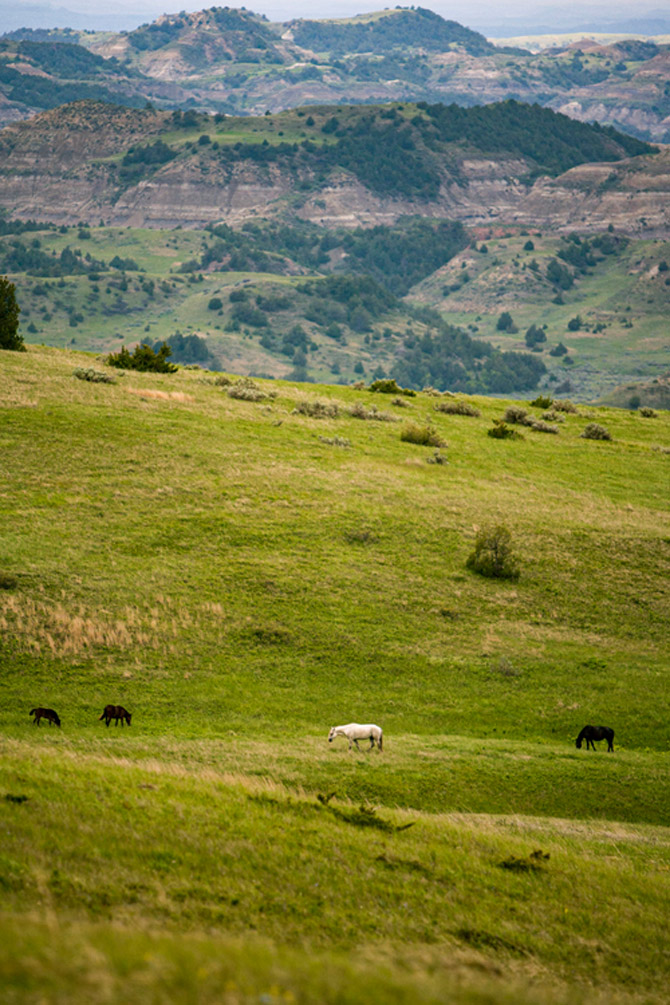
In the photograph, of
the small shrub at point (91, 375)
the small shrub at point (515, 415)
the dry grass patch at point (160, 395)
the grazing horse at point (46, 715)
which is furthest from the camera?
the small shrub at point (515, 415)

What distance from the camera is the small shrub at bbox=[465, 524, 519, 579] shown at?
A: 94.1 feet

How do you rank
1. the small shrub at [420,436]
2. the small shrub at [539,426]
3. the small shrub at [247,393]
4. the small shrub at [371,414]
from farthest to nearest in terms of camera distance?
the small shrub at [539,426] < the small shrub at [371,414] < the small shrub at [247,393] < the small shrub at [420,436]

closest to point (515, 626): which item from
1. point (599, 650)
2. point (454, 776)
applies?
point (599, 650)

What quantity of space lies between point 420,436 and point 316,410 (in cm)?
633

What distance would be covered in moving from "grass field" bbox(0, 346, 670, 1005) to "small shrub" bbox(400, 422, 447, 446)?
1.08m

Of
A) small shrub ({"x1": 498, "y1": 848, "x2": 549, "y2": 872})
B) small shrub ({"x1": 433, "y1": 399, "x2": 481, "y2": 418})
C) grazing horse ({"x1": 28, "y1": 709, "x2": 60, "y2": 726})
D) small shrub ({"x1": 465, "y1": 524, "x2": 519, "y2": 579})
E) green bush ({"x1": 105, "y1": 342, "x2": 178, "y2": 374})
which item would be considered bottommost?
grazing horse ({"x1": 28, "y1": 709, "x2": 60, "y2": 726})

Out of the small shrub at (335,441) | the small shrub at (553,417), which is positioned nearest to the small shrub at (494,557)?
the small shrub at (335,441)

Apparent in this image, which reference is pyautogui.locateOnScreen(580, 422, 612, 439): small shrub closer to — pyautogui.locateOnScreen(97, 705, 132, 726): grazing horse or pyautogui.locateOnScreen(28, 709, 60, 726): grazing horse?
pyautogui.locateOnScreen(97, 705, 132, 726): grazing horse

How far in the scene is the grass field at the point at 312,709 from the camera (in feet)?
27.1

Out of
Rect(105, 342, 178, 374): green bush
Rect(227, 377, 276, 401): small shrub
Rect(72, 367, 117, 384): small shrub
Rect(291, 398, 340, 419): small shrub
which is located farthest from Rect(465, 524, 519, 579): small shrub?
Rect(105, 342, 178, 374): green bush

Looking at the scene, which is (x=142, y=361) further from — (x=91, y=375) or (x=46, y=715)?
(x=46, y=715)

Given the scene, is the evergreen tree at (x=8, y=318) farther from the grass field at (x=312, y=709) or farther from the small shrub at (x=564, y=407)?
the small shrub at (x=564, y=407)

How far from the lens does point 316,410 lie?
155 ft

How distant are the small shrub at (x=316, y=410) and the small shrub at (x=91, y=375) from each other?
1018 cm
